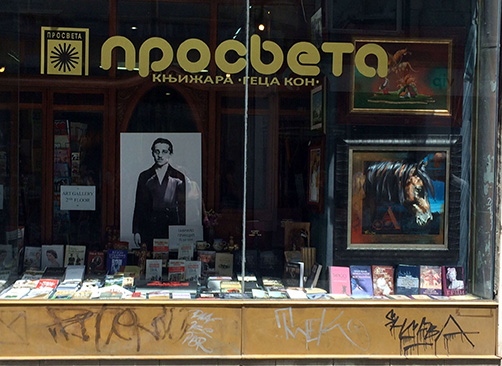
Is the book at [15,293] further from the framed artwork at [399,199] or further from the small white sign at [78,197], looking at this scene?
the framed artwork at [399,199]

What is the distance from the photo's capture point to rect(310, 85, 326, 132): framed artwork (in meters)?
6.00

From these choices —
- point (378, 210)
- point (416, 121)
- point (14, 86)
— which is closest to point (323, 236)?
point (378, 210)

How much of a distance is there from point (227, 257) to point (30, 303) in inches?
73.7

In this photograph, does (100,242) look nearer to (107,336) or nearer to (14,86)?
(107,336)

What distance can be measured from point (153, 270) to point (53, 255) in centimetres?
100

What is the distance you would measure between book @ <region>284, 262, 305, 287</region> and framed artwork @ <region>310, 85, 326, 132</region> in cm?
136

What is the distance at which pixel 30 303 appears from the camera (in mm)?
5461

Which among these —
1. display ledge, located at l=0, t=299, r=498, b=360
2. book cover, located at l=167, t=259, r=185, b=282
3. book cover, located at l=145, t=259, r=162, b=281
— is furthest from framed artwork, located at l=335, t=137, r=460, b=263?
book cover, located at l=145, t=259, r=162, b=281

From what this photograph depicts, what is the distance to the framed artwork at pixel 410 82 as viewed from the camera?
6039mm

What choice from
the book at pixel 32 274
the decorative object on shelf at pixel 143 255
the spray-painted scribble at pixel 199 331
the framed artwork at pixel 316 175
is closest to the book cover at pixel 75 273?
the book at pixel 32 274

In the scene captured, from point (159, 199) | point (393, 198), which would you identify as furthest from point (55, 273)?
point (393, 198)

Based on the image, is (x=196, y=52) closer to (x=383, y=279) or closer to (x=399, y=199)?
(x=399, y=199)

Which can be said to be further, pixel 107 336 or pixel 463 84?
pixel 463 84

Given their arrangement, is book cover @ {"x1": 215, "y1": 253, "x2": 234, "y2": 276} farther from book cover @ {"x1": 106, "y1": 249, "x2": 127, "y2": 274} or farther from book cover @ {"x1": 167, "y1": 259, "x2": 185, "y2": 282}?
book cover @ {"x1": 106, "y1": 249, "x2": 127, "y2": 274}
